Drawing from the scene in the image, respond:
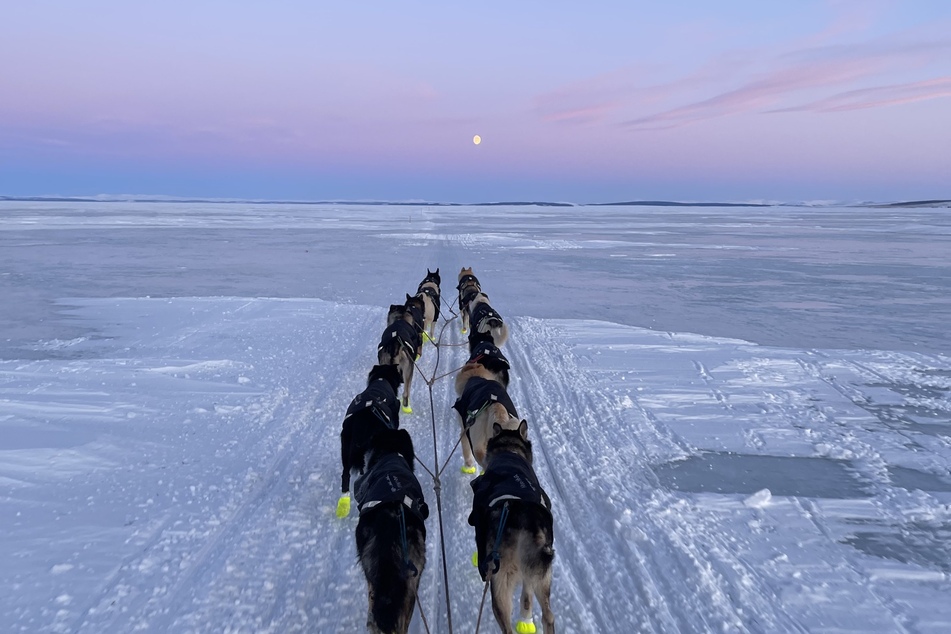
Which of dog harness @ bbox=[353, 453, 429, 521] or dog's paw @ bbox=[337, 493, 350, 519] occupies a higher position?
dog harness @ bbox=[353, 453, 429, 521]

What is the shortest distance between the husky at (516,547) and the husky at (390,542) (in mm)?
346

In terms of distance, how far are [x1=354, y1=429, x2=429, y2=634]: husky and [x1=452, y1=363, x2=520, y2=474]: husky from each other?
2.89 ft

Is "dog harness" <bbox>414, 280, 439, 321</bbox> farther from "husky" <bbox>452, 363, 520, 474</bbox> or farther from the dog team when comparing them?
"husky" <bbox>452, 363, 520, 474</bbox>

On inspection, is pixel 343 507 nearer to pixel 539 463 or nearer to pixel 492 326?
pixel 539 463

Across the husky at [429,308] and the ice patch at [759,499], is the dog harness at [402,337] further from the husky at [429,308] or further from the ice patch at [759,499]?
the ice patch at [759,499]

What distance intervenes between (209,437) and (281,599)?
2.49 metres

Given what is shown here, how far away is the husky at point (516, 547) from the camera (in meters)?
2.75

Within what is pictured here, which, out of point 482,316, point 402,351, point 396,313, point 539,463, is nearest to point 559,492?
point 539,463

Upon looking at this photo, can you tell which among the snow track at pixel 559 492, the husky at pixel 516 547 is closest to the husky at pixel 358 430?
the snow track at pixel 559 492

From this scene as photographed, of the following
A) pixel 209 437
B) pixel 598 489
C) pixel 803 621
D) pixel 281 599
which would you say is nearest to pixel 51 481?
pixel 209 437

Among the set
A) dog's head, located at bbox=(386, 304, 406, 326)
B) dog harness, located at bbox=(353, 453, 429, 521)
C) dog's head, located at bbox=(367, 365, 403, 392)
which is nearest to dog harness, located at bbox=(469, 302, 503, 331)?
dog's head, located at bbox=(386, 304, 406, 326)

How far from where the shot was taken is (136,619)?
9.71ft

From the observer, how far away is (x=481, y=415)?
14.0 feet

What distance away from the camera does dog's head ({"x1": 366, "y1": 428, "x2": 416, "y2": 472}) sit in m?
3.75
